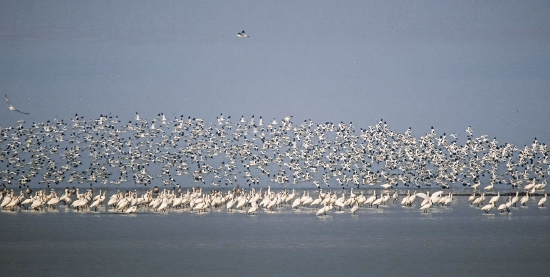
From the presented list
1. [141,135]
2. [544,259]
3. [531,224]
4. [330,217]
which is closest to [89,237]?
[330,217]

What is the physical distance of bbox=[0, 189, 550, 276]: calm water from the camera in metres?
23.5

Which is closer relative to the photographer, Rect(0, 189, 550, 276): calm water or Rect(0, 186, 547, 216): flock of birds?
Rect(0, 189, 550, 276): calm water

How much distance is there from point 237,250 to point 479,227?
11.6 meters

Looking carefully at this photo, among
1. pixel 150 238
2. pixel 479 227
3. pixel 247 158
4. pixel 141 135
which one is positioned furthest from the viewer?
pixel 247 158

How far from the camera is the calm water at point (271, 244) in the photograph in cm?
2353

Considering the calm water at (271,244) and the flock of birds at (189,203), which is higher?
the flock of birds at (189,203)

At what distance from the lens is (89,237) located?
3025cm

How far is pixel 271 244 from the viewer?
28609 mm

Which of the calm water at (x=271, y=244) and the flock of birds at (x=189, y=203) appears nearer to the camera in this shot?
the calm water at (x=271, y=244)

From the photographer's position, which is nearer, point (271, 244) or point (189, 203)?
point (271, 244)

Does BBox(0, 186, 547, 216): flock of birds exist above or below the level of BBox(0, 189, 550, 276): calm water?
above

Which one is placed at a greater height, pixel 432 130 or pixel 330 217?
pixel 432 130

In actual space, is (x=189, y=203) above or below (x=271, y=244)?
above

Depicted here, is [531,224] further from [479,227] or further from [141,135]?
[141,135]
